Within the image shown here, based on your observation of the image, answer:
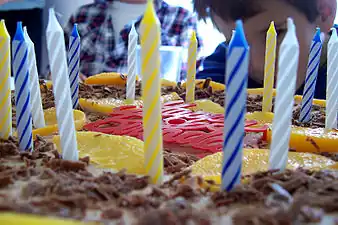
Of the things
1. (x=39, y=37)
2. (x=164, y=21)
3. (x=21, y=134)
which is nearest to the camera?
(x=21, y=134)

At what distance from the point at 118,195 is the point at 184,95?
142 cm

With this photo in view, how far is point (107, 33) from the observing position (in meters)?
4.91

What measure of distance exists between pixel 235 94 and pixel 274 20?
8.87 feet

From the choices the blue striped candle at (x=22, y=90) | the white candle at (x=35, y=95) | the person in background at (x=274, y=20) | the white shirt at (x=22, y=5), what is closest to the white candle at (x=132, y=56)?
the white candle at (x=35, y=95)

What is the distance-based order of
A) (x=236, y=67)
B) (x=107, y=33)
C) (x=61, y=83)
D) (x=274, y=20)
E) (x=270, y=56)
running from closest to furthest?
1. (x=236, y=67)
2. (x=61, y=83)
3. (x=270, y=56)
4. (x=274, y=20)
5. (x=107, y=33)

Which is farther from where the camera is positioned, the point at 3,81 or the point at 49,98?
the point at 49,98

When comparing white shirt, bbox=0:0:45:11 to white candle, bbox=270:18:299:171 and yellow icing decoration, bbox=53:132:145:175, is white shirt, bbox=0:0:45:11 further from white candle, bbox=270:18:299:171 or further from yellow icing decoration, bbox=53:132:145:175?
white candle, bbox=270:18:299:171

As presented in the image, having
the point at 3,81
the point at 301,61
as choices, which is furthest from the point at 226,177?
the point at 301,61

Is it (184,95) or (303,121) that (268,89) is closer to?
(303,121)

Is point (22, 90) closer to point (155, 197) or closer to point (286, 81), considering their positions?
point (155, 197)

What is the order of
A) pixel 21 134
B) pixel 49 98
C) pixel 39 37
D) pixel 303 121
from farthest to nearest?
pixel 39 37, pixel 49 98, pixel 303 121, pixel 21 134

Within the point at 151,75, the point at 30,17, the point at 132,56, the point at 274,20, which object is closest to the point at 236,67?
the point at 151,75

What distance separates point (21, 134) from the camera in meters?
1.27

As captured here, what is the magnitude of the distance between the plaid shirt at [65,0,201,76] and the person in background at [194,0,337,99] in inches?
55.1
